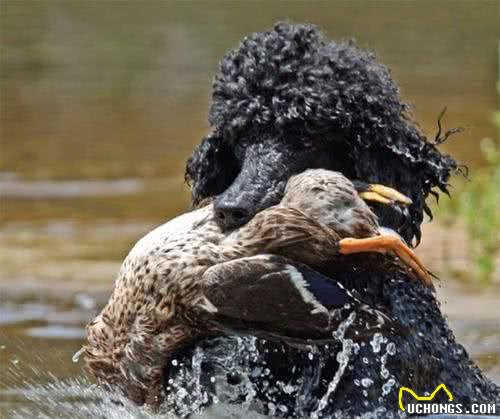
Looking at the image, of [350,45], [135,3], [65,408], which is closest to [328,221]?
[350,45]

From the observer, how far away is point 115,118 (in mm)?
14352

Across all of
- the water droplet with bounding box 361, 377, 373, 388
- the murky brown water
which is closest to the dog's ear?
the water droplet with bounding box 361, 377, 373, 388

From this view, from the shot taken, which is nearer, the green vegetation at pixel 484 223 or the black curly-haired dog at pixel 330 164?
the black curly-haired dog at pixel 330 164

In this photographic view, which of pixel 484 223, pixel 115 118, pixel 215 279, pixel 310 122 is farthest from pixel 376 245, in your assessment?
pixel 115 118

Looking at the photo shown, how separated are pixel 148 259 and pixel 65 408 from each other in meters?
1.61

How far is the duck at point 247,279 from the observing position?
174 inches

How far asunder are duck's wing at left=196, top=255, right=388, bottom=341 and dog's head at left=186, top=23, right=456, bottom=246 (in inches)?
25.3

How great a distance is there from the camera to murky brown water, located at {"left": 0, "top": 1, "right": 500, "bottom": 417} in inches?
331

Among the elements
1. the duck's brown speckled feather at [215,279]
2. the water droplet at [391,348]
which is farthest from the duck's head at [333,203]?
the water droplet at [391,348]

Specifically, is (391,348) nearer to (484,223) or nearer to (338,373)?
(338,373)

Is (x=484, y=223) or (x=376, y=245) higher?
(x=484, y=223)

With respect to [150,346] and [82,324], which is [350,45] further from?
[82,324]

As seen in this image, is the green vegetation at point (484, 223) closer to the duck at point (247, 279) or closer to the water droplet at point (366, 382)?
the water droplet at point (366, 382)

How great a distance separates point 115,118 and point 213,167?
29.8ft
